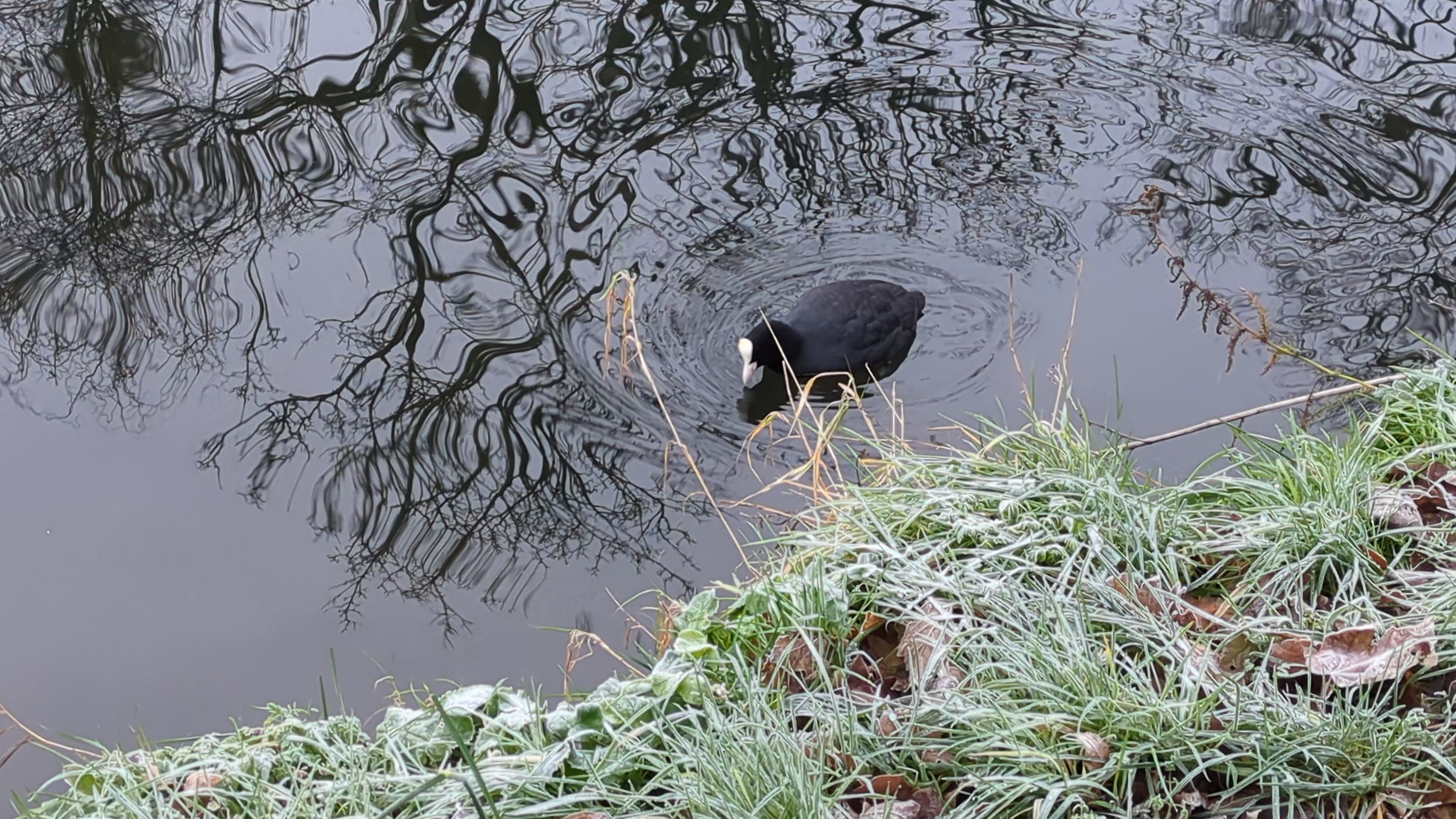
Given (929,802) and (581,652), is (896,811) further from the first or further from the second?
(581,652)

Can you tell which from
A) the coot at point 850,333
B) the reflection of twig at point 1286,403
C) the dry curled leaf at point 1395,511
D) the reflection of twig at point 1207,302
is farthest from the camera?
the coot at point 850,333

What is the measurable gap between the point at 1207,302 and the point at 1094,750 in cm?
339

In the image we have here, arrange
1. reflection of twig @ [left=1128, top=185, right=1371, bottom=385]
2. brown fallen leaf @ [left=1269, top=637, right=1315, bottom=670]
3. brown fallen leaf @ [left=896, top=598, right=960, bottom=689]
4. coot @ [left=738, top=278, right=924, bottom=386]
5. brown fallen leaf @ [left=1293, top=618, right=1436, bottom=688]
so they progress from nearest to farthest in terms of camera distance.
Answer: brown fallen leaf @ [left=1293, top=618, right=1436, bottom=688]
brown fallen leaf @ [left=1269, top=637, right=1315, bottom=670]
brown fallen leaf @ [left=896, top=598, right=960, bottom=689]
reflection of twig @ [left=1128, top=185, right=1371, bottom=385]
coot @ [left=738, top=278, right=924, bottom=386]

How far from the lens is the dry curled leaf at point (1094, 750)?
7.43 ft

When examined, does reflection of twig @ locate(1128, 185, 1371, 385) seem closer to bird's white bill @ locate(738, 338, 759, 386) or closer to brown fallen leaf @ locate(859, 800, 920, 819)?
bird's white bill @ locate(738, 338, 759, 386)

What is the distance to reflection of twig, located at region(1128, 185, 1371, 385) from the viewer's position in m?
4.77

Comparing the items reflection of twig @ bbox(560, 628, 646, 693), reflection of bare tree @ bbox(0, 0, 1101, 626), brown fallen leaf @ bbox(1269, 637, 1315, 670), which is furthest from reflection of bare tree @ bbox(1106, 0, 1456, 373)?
reflection of twig @ bbox(560, 628, 646, 693)

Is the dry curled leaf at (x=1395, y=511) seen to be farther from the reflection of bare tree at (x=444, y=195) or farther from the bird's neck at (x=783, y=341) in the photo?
the bird's neck at (x=783, y=341)

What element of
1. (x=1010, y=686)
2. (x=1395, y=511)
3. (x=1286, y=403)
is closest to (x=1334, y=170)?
(x=1286, y=403)

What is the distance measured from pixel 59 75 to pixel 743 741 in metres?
6.57

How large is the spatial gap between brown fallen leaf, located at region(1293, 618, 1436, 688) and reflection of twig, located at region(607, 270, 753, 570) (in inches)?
55.6

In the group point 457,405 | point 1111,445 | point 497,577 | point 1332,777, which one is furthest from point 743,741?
point 457,405

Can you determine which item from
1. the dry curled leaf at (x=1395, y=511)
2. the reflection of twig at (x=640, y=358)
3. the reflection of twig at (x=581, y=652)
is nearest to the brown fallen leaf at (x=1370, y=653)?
the dry curled leaf at (x=1395, y=511)

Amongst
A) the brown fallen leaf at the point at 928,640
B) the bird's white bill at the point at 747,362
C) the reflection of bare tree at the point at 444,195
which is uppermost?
the reflection of bare tree at the point at 444,195
